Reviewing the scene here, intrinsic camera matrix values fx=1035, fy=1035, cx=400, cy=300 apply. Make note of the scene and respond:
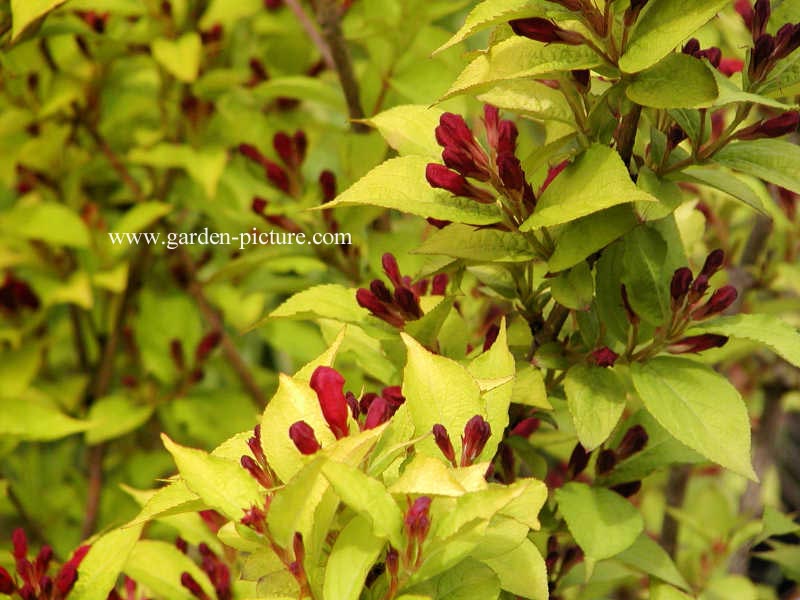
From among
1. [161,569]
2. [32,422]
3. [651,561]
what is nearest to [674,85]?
[651,561]

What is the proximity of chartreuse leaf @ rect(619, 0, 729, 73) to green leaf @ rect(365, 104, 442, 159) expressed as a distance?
0.22m

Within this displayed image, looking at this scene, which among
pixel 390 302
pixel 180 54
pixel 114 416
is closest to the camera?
pixel 390 302

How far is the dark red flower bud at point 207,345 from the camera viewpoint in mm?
1795

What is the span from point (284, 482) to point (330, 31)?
2.76ft

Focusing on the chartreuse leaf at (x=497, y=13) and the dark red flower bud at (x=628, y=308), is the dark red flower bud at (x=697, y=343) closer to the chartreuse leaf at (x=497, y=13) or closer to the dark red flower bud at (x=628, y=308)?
the dark red flower bud at (x=628, y=308)

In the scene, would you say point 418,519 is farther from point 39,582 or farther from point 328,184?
point 328,184

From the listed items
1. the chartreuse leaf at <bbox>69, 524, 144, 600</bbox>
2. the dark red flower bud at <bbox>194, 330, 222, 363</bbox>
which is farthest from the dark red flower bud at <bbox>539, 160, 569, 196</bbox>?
the dark red flower bud at <bbox>194, 330, 222, 363</bbox>

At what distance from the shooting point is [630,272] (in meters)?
0.93

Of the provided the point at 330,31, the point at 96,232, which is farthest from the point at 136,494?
the point at 96,232

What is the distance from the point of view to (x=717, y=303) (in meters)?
0.93

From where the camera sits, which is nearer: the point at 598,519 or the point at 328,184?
the point at 598,519

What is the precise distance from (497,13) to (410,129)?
7.7 inches

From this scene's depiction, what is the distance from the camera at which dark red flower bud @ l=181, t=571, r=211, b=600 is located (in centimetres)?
106

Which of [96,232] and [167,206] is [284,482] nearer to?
[167,206]
